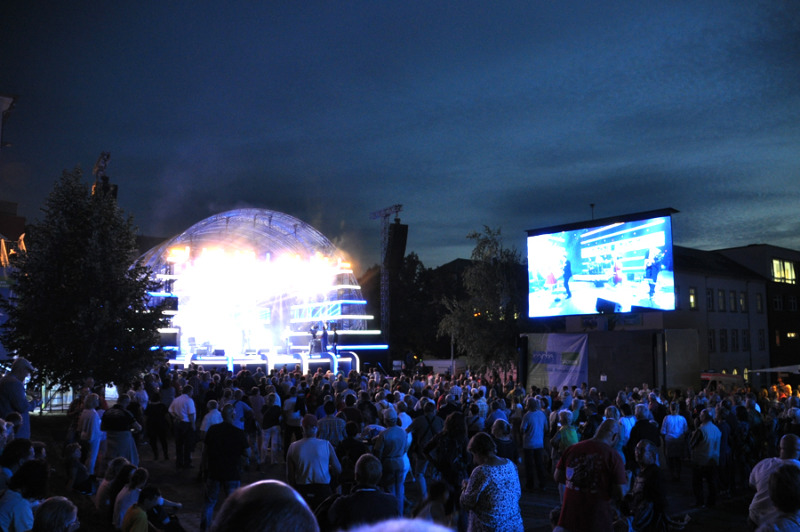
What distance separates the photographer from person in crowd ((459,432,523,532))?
5.07 meters

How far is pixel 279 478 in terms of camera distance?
1159cm

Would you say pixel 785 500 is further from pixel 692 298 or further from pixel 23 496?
pixel 692 298

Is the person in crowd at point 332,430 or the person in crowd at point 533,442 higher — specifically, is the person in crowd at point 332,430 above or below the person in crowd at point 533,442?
above

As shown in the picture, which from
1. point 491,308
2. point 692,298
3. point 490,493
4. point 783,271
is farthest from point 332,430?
point 783,271

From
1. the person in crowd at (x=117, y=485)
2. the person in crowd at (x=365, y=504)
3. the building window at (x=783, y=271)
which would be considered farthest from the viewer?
the building window at (x=783, y=271)

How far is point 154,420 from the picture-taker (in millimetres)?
13188

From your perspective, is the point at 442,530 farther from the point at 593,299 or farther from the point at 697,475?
the point at 593,299

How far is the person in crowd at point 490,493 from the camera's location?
5070mm

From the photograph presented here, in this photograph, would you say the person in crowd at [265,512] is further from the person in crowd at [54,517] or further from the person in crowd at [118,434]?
the person in crowd at [118,434]

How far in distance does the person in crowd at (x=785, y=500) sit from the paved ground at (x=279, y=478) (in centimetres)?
525

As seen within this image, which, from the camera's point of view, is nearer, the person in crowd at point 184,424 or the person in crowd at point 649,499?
the person in crowd at point 649,499

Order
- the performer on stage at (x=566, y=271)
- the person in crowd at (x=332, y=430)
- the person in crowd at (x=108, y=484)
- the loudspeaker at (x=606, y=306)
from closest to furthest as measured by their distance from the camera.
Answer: the person in crowd at (x=108, y=484), the person in crowd at (x=332, y=430), the loudspeaker at (x=606, y=306), the performer on stage at (x=566, y=271)

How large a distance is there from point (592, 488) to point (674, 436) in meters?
7.91

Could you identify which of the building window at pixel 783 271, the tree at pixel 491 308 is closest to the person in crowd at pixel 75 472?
the tree at pixel 491 308
